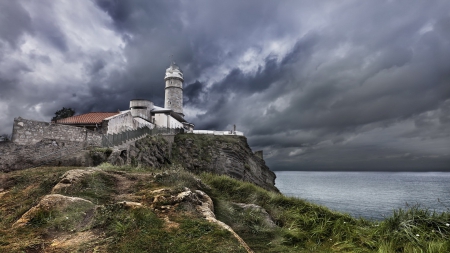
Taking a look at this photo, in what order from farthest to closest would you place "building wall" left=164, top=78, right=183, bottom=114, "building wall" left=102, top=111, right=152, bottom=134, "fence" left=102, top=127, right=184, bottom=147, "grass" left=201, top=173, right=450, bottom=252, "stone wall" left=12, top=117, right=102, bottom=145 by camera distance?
"building wall" left=164, top=78, right=183, bottom=114, "building wall" left=102, top=111, right=152, bottom=134, "fence" left=102, top=127, right=184, bottom=147, "stone wall" left=12, top=117, right=102, bottom=145, "grass" left=201, top=173, right=450, bottom=252

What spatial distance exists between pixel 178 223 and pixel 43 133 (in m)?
15.2

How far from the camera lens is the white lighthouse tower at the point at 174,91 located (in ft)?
192

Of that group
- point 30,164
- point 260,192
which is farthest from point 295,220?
point 30,164

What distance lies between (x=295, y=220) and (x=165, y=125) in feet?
129

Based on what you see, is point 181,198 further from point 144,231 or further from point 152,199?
point 144,231

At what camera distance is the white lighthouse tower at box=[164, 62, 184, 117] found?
2299 inches

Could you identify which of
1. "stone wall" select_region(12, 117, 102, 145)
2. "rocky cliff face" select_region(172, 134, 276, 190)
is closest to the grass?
"stone wall" select_region(12, 117, 102, 145)

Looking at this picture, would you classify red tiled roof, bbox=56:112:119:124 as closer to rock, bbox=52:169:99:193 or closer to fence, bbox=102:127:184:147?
fence, bbox=102:127:184:147

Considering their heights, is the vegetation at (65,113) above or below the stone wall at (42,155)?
above

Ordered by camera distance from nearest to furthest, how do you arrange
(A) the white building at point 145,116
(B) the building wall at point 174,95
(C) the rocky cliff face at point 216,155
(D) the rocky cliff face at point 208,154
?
(A) the white building at point 145,116 < (D) the rocky cliff face at point 208,154 < (C) the rocky cliff face at point 216,155 < (B) the building wall at point 174,95

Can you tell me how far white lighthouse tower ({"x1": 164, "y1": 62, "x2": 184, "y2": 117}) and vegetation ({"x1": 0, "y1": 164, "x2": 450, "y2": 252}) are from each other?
49241 mm

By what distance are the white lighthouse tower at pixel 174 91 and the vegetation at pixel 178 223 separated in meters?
49.2

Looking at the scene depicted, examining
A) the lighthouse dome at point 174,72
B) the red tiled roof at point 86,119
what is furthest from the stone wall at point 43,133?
the lighthouse dome at point 174,72

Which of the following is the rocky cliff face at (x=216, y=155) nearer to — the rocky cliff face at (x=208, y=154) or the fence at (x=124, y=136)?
the rocky cliff face at (x=208, y=154)
